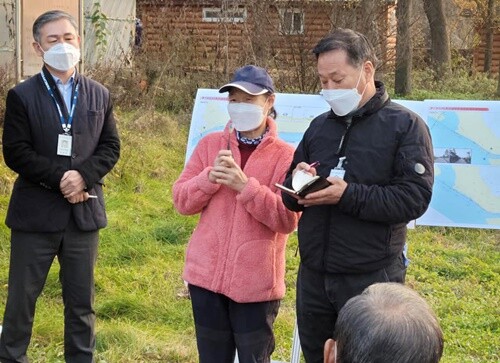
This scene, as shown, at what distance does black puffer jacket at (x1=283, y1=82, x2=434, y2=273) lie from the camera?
3.07 meters

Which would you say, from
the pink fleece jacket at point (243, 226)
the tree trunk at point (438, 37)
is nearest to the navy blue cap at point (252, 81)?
the pink fleece jacket at point (243, 226)

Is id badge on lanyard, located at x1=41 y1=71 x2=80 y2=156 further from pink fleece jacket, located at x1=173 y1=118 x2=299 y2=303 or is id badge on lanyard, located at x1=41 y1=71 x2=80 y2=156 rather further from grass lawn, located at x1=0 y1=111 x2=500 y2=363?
grass lawn, located at x1=0 y1=111 x2=500 y2=363

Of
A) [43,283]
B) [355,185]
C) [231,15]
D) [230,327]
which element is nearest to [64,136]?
[43,283]

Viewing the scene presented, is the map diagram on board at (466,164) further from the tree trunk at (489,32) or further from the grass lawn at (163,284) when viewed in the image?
the tree trunk at (489,32)

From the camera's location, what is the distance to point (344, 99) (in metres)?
3.18

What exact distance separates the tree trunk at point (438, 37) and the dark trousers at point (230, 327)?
17821 millimetres

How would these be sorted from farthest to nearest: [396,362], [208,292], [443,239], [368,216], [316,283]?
[443,239]
[208,292]
[316,283]
[368,216]
[396,362]

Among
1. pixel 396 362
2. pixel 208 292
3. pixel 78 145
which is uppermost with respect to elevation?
pixel 78 145

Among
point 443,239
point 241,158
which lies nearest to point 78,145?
point 241,158

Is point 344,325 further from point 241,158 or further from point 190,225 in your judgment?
point 190,225

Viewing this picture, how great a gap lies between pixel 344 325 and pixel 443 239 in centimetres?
596

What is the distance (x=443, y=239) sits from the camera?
24.9 ft

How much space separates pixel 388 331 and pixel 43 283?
2800 mm

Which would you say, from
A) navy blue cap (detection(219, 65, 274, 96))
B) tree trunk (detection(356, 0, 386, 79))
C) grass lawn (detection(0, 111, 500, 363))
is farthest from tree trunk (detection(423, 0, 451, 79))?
navy blue cap (detection(219, 65, 274, 96))
